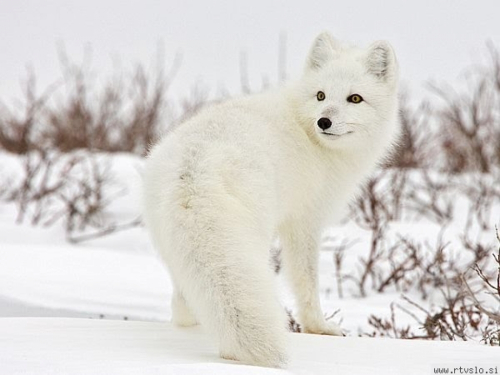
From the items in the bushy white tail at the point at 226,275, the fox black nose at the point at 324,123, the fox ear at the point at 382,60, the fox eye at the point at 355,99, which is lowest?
the bushy white tail at the point at 226,275

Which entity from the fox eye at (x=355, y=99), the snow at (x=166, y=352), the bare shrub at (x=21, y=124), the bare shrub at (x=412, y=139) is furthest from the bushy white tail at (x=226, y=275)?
the bare shrub at (x=21, y=124)

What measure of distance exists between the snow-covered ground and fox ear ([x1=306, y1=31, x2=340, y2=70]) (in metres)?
1.18

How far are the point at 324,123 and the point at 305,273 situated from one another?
813mm

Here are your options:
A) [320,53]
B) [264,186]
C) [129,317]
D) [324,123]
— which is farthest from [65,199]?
[264,186]

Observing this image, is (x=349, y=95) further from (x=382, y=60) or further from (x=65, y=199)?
(x=65, y=199)

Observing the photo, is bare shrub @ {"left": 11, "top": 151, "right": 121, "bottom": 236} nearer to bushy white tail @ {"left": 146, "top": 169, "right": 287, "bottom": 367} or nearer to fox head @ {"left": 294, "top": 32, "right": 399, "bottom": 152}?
fox head @ {"left": 294, "top": 32, "right": 399, "bottom": 152}

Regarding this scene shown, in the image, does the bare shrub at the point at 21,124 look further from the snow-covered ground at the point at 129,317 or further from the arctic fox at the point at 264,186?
the arctic fox at the point at 264,186

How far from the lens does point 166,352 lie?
285 centimetres

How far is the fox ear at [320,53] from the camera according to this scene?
4160 millimetres

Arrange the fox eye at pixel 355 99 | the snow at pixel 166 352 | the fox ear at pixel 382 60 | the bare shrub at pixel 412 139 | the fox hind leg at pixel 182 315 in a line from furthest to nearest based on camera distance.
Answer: the bare shrub at pixel 412 139 → the fox ear at pixel 382 60 → the fox eye at pixel 355 99 → the fox hind leg at pixel 182 315 → the snow at pixel 166 352

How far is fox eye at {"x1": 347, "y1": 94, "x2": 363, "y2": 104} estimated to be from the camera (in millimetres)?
3848

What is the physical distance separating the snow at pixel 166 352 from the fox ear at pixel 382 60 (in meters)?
1.55

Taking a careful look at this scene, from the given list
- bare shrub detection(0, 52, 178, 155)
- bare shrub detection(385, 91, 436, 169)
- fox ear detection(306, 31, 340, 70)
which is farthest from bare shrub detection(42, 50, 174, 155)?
fox ear detection(306, 31, 340, 70)

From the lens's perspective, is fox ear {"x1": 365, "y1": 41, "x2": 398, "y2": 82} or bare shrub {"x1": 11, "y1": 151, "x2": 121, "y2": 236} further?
bare shrub {"x1": 11, "y1": 151, "x2": 121, "y2": 236}
